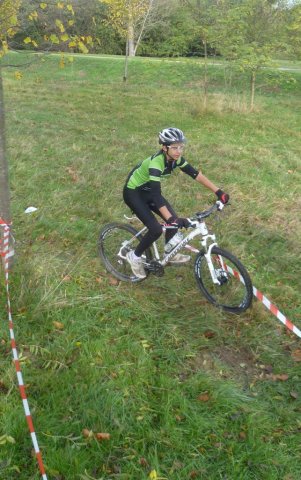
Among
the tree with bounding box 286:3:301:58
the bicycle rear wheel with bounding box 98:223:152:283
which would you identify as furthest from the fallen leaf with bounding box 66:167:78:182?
the tree with bounding box 286:3:301:58

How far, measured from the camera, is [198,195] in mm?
8820

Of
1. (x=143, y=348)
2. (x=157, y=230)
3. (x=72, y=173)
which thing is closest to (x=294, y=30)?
(x=72, y=173)

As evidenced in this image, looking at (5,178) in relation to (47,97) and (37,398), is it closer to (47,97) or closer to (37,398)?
(37,398)

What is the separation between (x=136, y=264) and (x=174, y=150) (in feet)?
5.24

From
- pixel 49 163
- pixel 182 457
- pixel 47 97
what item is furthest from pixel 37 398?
pixel 47 97

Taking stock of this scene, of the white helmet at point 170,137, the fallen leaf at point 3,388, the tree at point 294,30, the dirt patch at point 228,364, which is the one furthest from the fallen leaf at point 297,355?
the tree at point 294,30

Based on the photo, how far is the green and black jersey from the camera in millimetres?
4965

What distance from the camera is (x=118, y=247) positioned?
20.5ft

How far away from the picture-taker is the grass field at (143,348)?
329 cm

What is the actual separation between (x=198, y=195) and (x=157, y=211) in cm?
354

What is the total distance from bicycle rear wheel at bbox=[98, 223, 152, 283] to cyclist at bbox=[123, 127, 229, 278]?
267mm

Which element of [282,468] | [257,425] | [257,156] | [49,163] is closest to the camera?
[282,468]

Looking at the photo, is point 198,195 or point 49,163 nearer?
point 198,195

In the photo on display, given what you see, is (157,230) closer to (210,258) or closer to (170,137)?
(210,258)
